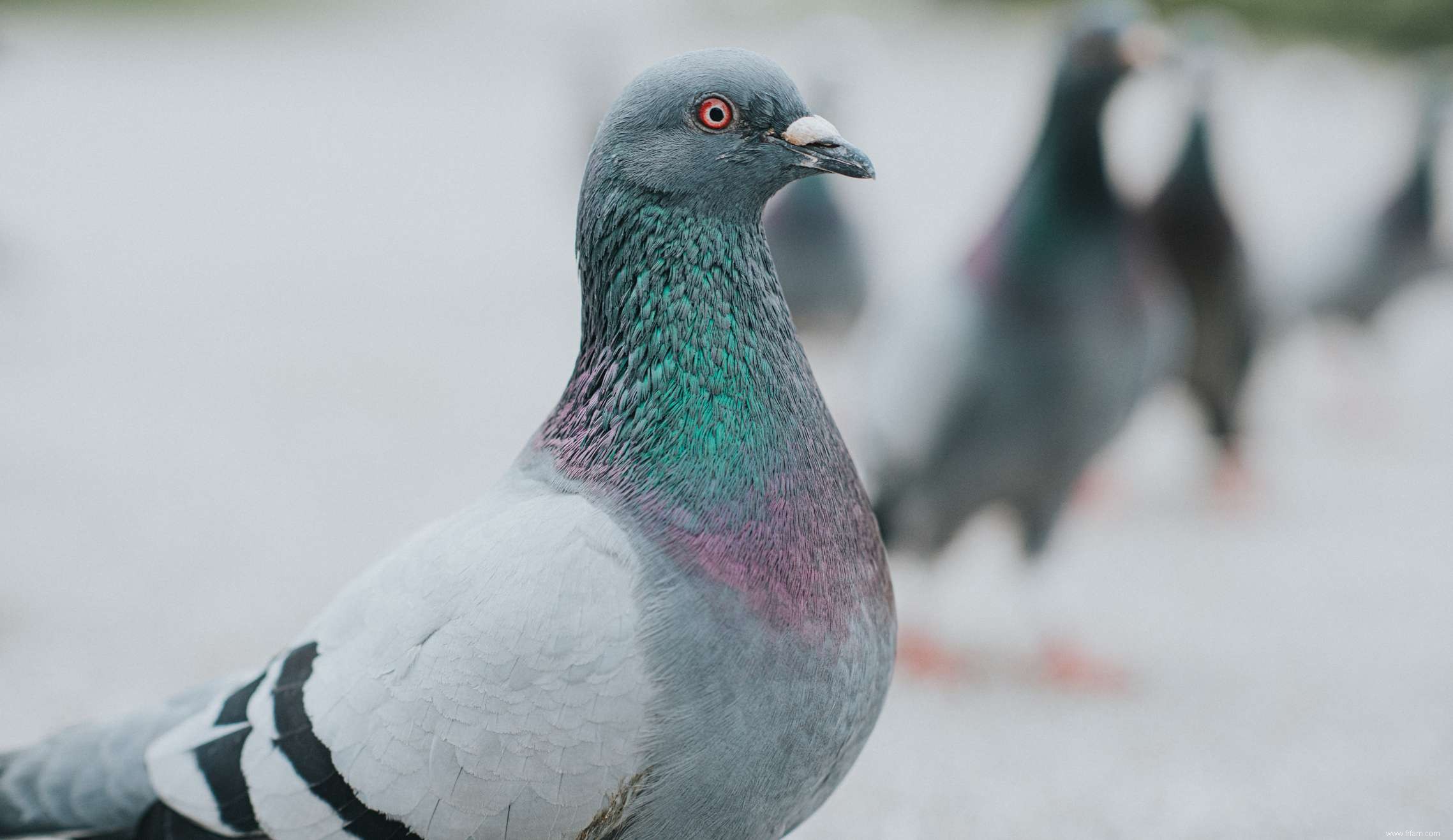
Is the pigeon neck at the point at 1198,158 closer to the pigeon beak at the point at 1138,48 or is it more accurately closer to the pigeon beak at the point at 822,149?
the pigeon beak at the point at 1138,48

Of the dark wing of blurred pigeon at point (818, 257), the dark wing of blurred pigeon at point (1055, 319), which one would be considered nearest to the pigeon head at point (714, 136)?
the dark wing of blurred pigeon at point (1055, 319)

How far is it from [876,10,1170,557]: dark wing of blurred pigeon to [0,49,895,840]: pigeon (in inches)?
74.0

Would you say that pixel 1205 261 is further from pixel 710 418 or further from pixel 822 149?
pixel 710 418

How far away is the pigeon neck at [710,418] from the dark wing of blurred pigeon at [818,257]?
14.9 ft

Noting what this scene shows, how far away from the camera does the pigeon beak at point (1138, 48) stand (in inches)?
161

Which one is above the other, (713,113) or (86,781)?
(713,113)

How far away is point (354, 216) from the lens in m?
11.1

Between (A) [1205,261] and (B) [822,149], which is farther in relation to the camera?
(A) [1205,261]

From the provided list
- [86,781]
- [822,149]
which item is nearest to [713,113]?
[822,149]

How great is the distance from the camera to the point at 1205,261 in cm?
583

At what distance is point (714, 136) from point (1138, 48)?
2.41 metres

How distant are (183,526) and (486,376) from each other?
94.3 inches

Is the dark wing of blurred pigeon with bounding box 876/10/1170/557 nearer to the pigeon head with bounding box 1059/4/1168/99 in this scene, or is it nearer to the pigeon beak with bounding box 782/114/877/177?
the pigeon head with bounding box 1059/4/1168/99

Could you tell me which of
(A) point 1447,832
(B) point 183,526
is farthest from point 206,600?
(A) point 1447,832
